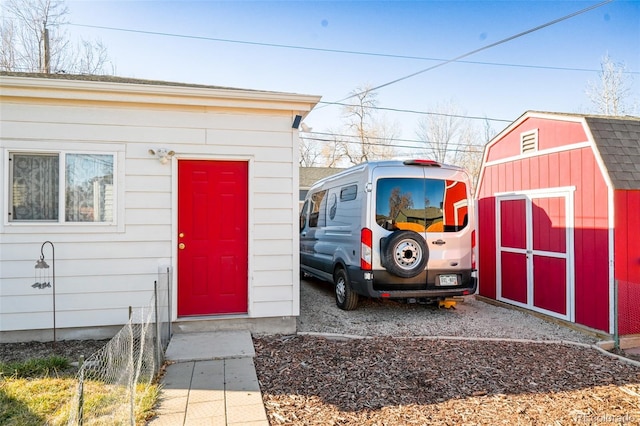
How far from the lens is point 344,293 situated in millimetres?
6270

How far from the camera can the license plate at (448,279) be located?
18.8ft

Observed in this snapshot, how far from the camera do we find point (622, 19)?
9203mm

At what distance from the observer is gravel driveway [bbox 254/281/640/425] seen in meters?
2.97

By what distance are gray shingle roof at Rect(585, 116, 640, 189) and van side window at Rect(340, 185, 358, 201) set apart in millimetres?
3405

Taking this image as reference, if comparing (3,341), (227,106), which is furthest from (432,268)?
(3,341)

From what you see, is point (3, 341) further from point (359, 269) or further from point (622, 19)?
point (622, 19)

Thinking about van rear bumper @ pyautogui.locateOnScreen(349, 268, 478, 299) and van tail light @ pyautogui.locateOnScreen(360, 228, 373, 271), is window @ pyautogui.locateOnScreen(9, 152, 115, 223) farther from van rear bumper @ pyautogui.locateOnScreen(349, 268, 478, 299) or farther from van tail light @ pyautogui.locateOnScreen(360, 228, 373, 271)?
van rear bumper @ pyautogui.locateOnScreen(349, 268, 478, 299)

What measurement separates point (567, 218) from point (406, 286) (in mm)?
2620

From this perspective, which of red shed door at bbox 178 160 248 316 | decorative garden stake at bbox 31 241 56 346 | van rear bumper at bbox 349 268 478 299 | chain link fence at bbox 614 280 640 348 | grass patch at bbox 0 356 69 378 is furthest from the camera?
van rear bumper at bbox 349 268 478 299

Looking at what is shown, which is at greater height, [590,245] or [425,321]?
[590,245]

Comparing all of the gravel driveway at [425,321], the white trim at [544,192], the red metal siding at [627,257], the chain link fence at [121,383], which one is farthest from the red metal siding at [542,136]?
the chain link fence at [121,383]

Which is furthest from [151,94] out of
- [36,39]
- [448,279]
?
A: [36,39]

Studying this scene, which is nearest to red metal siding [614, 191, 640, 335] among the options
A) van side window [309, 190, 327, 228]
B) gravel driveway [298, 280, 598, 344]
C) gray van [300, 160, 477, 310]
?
gravel driveway [298, 280, 598, 344]

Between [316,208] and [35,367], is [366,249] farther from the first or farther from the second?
[35,367]
